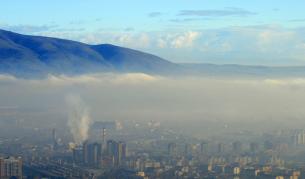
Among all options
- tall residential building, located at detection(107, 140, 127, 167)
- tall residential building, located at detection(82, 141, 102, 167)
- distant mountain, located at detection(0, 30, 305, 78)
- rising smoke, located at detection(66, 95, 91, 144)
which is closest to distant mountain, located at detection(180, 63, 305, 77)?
distant mountain, located at detection(0, 30, 305, 78)

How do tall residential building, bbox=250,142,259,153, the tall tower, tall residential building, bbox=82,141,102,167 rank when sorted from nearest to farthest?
tall residential building, bbox=82,141,102,167
tall residential building, bbox=250,142,259,153
the tall tower

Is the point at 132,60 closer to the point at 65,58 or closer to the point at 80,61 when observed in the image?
the point at 80,61

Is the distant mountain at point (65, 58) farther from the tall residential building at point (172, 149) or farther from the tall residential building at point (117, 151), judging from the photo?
the tall residential building at point (117, 151)

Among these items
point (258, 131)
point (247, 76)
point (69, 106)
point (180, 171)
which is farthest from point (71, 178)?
point (247, 76)

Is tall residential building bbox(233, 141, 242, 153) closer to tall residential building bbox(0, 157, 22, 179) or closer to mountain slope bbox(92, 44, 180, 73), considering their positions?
tall residential building bbox(0, 157, 22, 179)

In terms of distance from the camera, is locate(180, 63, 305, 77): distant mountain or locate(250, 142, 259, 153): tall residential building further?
locate(180, 63, 305, 77): distant mountain

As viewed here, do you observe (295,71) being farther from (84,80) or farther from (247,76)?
(84,80)

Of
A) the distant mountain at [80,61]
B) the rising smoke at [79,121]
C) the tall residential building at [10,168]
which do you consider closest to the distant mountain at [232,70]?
the distant mountain at [80,61]
